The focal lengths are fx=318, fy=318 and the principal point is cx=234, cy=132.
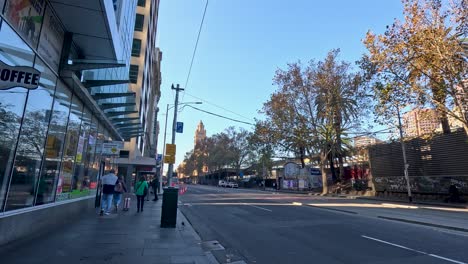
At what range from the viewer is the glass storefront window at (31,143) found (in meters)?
7.56

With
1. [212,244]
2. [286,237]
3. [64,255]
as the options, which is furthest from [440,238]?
[64,255]

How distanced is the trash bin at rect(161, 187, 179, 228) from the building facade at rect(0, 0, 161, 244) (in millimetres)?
Answer: 3351

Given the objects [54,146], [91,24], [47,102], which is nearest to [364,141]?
[91,24]

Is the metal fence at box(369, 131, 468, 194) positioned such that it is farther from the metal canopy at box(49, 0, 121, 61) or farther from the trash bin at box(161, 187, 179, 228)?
the metal canopy at box(49, 0, 121, 61)

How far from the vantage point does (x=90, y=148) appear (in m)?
14.9

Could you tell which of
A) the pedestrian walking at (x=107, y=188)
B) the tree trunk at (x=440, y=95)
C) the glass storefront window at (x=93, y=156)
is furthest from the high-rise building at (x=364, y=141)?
the pedestrian walking at (x=107, y=188)

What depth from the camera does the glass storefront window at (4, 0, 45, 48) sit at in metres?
6.70

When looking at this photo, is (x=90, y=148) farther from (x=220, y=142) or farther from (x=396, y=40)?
(x=220, y=142)

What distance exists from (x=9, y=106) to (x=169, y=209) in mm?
5447

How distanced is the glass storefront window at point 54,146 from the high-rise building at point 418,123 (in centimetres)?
2176

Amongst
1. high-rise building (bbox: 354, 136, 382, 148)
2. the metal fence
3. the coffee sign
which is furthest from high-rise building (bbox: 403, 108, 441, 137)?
the coffee sign

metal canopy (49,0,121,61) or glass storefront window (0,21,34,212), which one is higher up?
metal canopy (49,0,121,61)

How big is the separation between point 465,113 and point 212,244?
796 inches

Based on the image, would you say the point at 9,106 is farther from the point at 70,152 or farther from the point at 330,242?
the point at 330,242
